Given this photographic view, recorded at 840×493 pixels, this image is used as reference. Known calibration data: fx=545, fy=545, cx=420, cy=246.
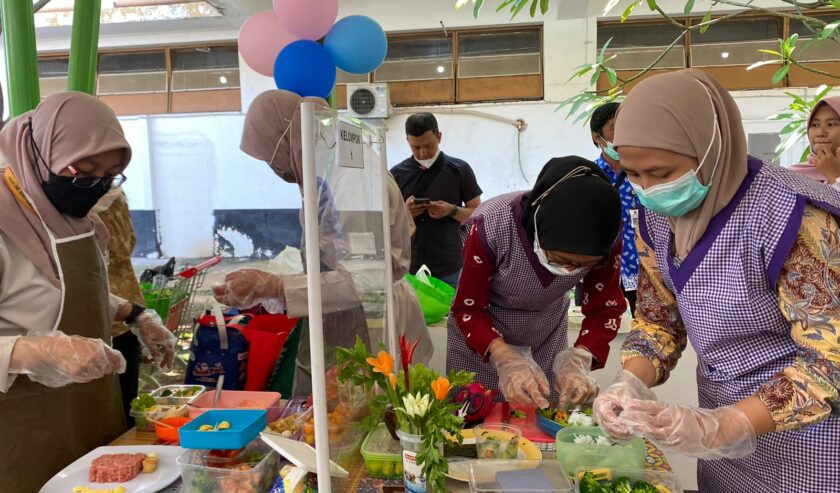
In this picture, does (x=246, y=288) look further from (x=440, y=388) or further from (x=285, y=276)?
(x=440, y=388)

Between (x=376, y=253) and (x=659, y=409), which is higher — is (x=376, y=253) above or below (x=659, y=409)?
above

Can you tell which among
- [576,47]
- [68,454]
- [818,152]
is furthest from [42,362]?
[576,47]

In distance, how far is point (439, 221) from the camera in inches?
146

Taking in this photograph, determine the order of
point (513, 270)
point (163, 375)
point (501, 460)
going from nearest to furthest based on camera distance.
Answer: point (501, 460), point (513, 270), point (163, 375)

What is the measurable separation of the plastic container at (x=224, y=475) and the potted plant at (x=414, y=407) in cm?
25

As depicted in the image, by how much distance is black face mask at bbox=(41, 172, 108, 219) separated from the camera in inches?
58.1

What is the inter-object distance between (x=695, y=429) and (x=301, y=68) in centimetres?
254

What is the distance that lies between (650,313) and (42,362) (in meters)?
1.51

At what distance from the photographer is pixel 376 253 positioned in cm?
157

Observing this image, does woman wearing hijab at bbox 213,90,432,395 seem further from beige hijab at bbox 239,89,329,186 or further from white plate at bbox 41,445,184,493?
white plate at bbox 41,445,184,493

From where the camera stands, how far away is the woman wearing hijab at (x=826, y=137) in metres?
2.71

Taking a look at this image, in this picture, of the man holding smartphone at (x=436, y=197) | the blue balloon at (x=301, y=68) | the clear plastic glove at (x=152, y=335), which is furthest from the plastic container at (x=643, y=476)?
the man holding smartphone at (x=436, y=197)

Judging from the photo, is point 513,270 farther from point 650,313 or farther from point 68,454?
point 68,454

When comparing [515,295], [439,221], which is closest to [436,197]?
[439,221]
